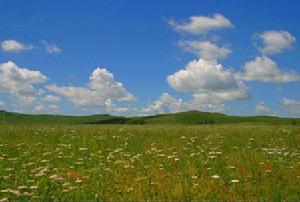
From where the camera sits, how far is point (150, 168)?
63.0ft

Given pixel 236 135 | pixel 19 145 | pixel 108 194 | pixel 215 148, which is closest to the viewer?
pixel 108 194

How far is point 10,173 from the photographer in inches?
739

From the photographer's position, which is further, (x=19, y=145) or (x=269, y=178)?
(x=19, y=145)

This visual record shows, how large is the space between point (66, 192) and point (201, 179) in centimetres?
406

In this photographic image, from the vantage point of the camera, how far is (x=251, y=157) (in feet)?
69.7

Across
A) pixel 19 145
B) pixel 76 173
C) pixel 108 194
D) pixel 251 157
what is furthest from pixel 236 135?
pixel 108 194

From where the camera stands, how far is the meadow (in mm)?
15508

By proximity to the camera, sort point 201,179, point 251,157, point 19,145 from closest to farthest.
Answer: point 201,179 → point 251,157 → point 19,145

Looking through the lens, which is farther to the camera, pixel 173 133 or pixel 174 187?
pixel 173 133

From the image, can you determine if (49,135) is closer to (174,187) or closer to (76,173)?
(76,173)

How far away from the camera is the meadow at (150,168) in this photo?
15508 mm

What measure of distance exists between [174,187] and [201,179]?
1.29m

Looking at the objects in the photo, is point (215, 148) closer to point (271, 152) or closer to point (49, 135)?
point (271, 152)

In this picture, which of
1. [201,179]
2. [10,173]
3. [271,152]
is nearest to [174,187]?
[201,179]
